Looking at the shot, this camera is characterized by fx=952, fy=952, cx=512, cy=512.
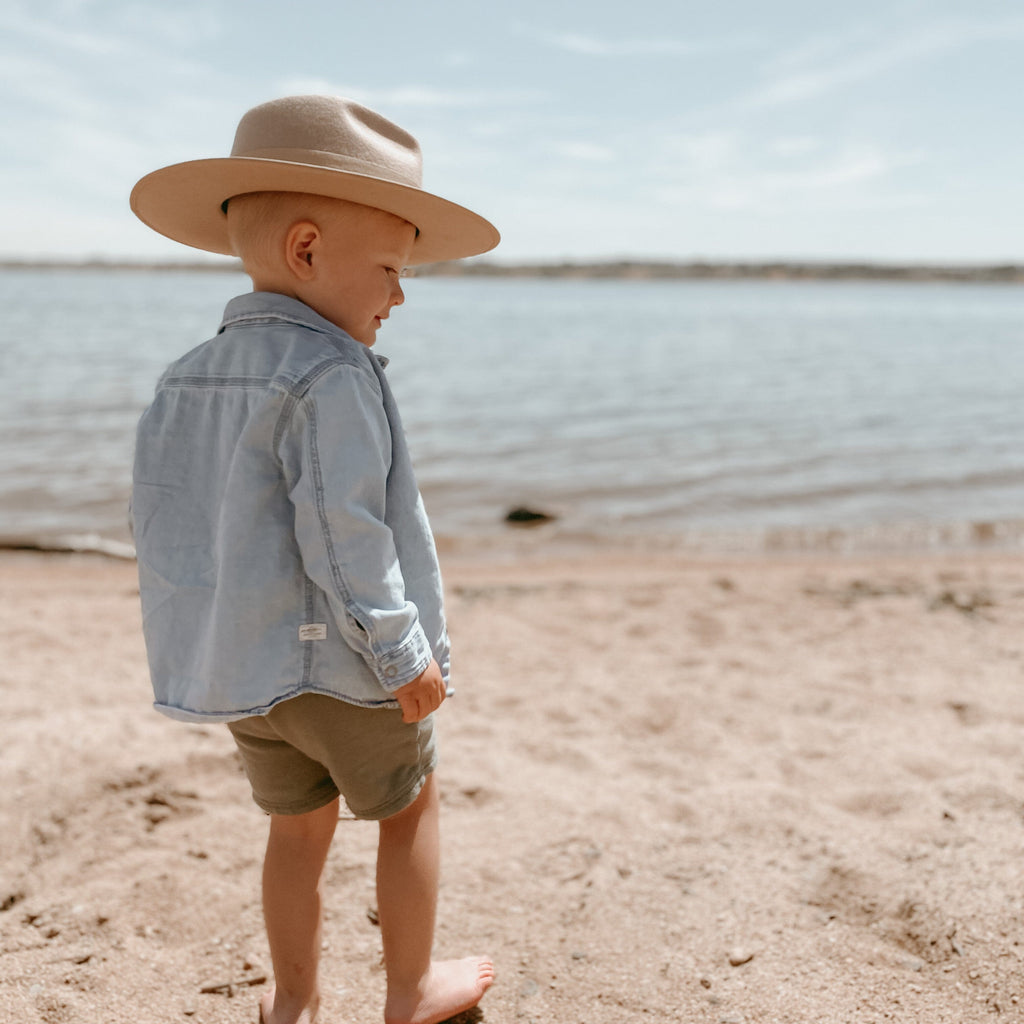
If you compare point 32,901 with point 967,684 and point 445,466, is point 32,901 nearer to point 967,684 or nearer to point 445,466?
point 967,684

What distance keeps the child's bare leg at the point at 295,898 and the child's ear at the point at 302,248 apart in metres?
1.04

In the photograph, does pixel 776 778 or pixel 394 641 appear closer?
pixel 394 641

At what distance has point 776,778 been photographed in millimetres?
3178

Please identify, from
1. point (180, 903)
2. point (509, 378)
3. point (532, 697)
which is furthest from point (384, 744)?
point (509, 378)

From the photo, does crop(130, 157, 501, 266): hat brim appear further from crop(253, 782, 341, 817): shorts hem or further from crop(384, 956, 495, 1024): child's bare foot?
crop(384, 956, 495, 1024): child's bare foot

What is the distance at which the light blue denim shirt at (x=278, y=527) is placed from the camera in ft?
5.08

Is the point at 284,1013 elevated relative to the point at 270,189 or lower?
lower

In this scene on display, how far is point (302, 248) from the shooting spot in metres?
1.67

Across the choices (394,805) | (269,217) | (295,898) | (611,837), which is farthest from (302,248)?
(611,837)

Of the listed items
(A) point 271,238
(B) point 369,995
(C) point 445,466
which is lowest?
(B) point 369,995

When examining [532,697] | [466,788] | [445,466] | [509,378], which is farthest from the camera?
[509,378]

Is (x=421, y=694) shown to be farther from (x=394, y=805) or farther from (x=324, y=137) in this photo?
(x=324, y=137)

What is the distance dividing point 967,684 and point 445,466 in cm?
635

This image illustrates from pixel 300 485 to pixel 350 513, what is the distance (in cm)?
10
